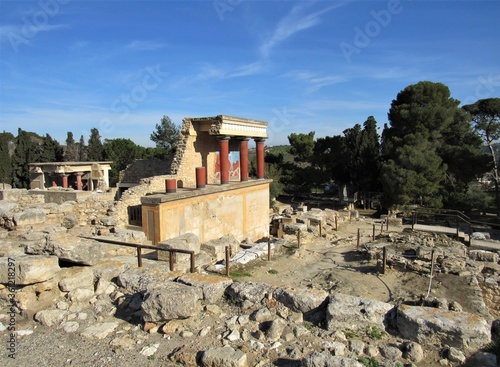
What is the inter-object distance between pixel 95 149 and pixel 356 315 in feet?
114

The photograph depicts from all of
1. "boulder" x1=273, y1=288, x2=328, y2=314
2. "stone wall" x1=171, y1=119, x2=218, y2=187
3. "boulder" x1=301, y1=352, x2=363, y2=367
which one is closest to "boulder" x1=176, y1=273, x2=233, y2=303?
"boulder" x1=273, y1=288, x2=328, y2=314

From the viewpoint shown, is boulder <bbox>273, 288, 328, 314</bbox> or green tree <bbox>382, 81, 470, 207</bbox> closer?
boulder <bbox>273, 288, 328, 314</bbox>

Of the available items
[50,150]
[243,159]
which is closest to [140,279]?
[243,159]

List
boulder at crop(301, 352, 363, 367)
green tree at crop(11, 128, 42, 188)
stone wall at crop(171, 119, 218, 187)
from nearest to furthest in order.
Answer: boulder at crop(301, 352, 363, 367)
stone wall at crop(171, 119, 218, 187)
green tree at crop(11, 128, 42, 188)

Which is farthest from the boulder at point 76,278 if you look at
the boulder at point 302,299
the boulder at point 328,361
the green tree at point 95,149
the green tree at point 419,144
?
the green tree at point 95,149

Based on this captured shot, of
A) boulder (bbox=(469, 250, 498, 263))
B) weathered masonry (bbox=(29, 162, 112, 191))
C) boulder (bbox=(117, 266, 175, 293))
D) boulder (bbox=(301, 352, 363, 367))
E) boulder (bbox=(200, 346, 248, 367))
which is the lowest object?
boulder (bbox=(469, 250, 498, 263))

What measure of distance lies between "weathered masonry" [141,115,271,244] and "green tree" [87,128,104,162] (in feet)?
72.4

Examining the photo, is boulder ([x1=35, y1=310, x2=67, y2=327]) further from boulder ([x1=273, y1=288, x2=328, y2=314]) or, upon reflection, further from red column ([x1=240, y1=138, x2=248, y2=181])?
red column ([x1=240, y1=138, x2=248, y2=181])

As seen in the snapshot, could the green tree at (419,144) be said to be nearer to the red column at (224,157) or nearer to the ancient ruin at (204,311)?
the ancient ruin at (204,311)

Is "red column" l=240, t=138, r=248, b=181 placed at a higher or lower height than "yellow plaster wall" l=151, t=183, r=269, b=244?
higher

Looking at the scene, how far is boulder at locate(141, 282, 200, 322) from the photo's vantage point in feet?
14.6

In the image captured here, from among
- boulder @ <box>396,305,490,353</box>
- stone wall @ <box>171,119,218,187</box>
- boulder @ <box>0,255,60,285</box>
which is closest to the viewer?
boulder @ <box>396,305,490,353</box>

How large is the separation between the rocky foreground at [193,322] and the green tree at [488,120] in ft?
77.9

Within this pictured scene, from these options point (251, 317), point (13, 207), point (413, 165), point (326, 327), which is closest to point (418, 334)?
point (326, 327)
